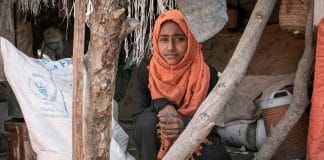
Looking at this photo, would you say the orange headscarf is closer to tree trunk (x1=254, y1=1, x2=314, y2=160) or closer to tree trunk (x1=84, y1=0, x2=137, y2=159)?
tree trunk (x1=254, y1=1, x2=314, y2=160)

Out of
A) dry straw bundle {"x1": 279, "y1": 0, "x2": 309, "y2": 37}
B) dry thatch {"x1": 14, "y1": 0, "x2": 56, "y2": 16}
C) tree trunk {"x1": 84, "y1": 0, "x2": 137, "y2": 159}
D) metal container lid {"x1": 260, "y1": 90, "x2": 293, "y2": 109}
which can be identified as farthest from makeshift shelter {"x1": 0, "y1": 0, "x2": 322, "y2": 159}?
tree trunk {"x1": 84, "y1": 0, "x2": 137, "y2": 159}

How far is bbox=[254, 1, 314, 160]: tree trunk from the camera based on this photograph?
10.5 ft

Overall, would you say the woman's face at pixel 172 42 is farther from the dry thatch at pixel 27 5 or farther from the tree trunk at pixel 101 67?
the dry thatch at pixel 27 5

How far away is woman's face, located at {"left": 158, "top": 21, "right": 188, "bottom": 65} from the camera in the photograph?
2.98 m

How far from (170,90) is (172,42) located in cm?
33

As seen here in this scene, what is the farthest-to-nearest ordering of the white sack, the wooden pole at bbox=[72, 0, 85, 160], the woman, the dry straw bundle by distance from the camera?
the dry straw bundle → the white sack → the woman → the wooden pole at bbox=[72, 0, 85, 160]

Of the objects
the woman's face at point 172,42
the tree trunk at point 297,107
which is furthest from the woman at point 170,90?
the tree trunk at point 297,107

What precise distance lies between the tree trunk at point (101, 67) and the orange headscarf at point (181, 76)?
109cm

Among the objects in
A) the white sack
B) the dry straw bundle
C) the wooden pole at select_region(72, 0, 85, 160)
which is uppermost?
the dry straw bundle

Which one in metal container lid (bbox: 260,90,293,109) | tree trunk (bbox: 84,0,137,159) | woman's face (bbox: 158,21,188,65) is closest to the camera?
tree trunk (bbox: 84,0,137,159)

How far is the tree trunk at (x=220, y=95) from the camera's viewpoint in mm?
2438

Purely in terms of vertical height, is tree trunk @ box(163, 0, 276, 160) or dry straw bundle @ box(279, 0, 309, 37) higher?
dry straw bundle @ box(279, 0, 309, 37)

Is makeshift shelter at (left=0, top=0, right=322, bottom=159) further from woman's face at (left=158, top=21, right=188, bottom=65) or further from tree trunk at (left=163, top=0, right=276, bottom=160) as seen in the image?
tree trunk at (left=163, top=0, right=276, bottom=160)

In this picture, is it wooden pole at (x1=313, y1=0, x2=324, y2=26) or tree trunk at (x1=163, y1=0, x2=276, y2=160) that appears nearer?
tree trunk at (x1=163, y1=0, x2=276, y2=160)
